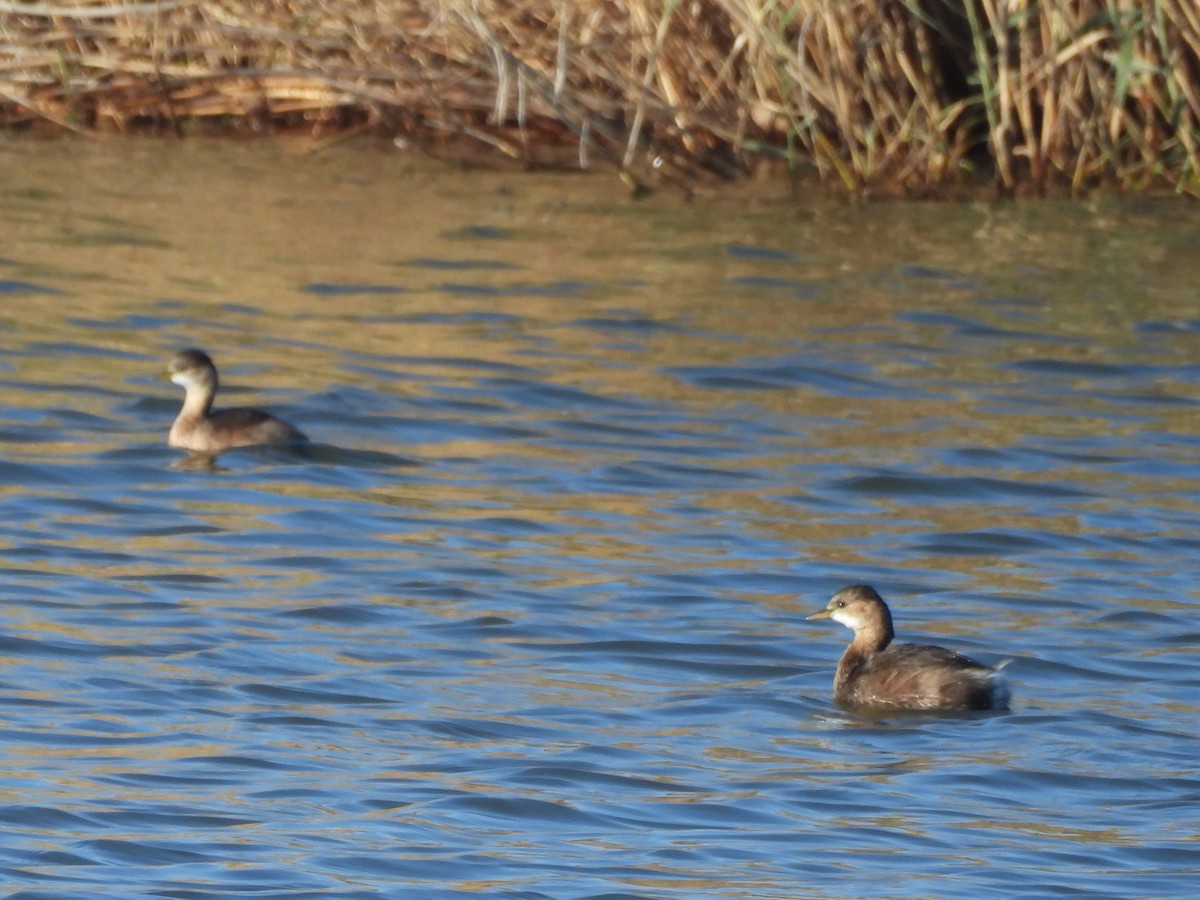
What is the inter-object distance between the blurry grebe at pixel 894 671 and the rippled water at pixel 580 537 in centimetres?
9

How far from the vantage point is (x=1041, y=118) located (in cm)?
1449

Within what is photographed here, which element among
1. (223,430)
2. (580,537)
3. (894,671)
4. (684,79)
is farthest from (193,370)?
(684,79)

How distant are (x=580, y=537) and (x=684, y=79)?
6361 mm

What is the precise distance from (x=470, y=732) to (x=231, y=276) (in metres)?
6.45

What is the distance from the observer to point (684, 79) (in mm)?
14281

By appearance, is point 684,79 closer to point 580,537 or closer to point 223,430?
point 223,430

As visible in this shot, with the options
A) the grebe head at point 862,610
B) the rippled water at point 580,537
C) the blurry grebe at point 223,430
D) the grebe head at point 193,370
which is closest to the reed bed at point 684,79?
the rippled water at point 580,537

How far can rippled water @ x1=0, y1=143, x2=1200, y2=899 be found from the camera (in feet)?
18.0

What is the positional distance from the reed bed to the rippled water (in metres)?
0.44

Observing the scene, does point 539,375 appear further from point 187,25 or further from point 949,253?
point 187,25

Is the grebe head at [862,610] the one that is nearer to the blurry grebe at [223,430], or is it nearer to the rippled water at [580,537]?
the rippled water at [580,537]

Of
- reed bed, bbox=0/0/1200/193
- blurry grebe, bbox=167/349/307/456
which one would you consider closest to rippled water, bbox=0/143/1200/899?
blurry grebe, bbox=167/349/307/456

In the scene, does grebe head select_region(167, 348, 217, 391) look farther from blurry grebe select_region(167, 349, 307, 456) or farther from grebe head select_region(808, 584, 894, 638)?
grebe head select_region(808, 584, 894, 638)

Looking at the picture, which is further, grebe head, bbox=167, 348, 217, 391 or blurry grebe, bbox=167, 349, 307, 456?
grebe head, bbox=167, 348, 217, 391
